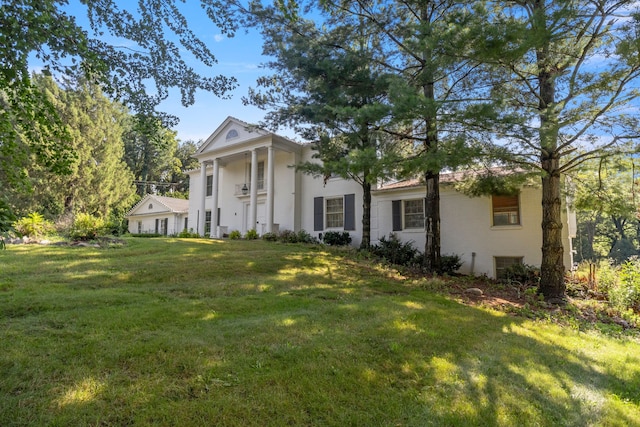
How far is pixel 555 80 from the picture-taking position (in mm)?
8234

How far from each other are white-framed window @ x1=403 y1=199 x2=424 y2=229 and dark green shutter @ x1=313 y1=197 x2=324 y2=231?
13.0ft

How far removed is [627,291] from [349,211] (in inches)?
375

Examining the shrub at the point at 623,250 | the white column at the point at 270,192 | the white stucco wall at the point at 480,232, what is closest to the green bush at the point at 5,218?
the white stucco wall at the point at 480,232

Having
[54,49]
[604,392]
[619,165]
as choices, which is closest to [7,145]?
[54,49]

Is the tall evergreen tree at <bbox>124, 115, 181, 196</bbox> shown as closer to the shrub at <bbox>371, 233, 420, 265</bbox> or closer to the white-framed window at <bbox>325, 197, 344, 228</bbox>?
the white-framed window at <bbox>325, 197, 344, 228</bbox>

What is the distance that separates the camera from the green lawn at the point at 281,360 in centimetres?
277

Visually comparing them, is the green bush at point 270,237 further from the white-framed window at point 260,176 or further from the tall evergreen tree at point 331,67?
the tall evergreen tree at point 331,67

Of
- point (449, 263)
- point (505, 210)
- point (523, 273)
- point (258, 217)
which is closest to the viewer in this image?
point (523, 273)

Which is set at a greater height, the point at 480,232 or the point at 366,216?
the point at 366,216

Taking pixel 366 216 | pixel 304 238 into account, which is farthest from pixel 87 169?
pixel 366 216

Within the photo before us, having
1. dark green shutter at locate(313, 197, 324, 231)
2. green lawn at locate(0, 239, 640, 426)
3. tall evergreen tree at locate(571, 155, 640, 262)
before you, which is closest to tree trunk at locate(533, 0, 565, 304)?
tall evergreen tree at locate(571, 155, 640, 262)

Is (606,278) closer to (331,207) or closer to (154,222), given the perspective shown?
(331,207)

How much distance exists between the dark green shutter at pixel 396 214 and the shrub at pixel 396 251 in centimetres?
40

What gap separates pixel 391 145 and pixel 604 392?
8273 millimetres
